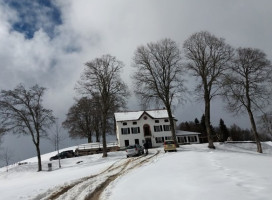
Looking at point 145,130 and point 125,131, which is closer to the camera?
point 125,131

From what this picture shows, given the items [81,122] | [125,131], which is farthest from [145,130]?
[81,122]

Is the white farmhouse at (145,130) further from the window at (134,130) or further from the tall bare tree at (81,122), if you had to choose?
the tall bare tree at (81,122)

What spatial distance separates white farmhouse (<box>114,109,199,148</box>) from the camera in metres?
68.8

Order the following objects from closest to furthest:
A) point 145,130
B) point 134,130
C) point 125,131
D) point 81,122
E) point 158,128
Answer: point 125,131
point 134,130
point 158,128
point 145,130
point 81,122

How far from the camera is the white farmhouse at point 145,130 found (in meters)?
68.8

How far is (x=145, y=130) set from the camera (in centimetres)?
7025

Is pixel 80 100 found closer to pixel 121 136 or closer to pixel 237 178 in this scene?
pixel 121 136

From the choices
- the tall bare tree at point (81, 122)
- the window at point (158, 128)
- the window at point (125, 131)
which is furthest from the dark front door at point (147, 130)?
the tall bare tree at point (81, 122)

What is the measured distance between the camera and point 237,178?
11.5m

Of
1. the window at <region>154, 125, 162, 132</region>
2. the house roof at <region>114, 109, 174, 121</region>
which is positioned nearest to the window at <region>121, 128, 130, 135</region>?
the house roof at <region>114, 109, 174, 121</region>

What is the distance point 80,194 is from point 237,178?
25.5 ft

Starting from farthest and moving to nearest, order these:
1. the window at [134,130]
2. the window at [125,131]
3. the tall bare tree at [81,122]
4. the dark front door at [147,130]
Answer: the tall bare tree at [81,122] → the dark front door at [147,130] → the window at [134,130] → the window at [125,131]

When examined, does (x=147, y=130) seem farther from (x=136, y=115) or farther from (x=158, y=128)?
(x=136, y=115)

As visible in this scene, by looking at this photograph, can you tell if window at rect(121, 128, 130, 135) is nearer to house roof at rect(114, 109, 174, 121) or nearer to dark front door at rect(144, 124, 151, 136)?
house roof at rect(114, 109, 174, 121)
